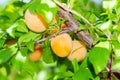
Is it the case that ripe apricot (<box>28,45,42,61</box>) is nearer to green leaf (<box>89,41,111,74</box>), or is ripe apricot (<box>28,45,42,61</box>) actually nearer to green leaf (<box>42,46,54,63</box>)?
green leaf (<box>42,46,54,63</box>)

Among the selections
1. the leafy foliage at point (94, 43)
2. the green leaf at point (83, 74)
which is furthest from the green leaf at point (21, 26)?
the green leaf at point (83, 74)

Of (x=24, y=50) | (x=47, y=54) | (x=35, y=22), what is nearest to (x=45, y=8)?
(x=35, y=22)

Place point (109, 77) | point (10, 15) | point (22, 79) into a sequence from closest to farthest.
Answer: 1. point (109, 77)
2. point (10, 15)
3. point (22, 79)

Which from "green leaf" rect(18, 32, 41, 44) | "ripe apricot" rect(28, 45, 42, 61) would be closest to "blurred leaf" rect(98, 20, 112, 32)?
"green leaf" rect(18, 32, 41, 44)

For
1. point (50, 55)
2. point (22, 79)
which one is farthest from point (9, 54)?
point (22, 79)

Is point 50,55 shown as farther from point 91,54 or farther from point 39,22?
point 91,54

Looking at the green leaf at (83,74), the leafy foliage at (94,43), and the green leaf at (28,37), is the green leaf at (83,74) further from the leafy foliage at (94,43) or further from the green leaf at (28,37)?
the green leaf at (28,37)
